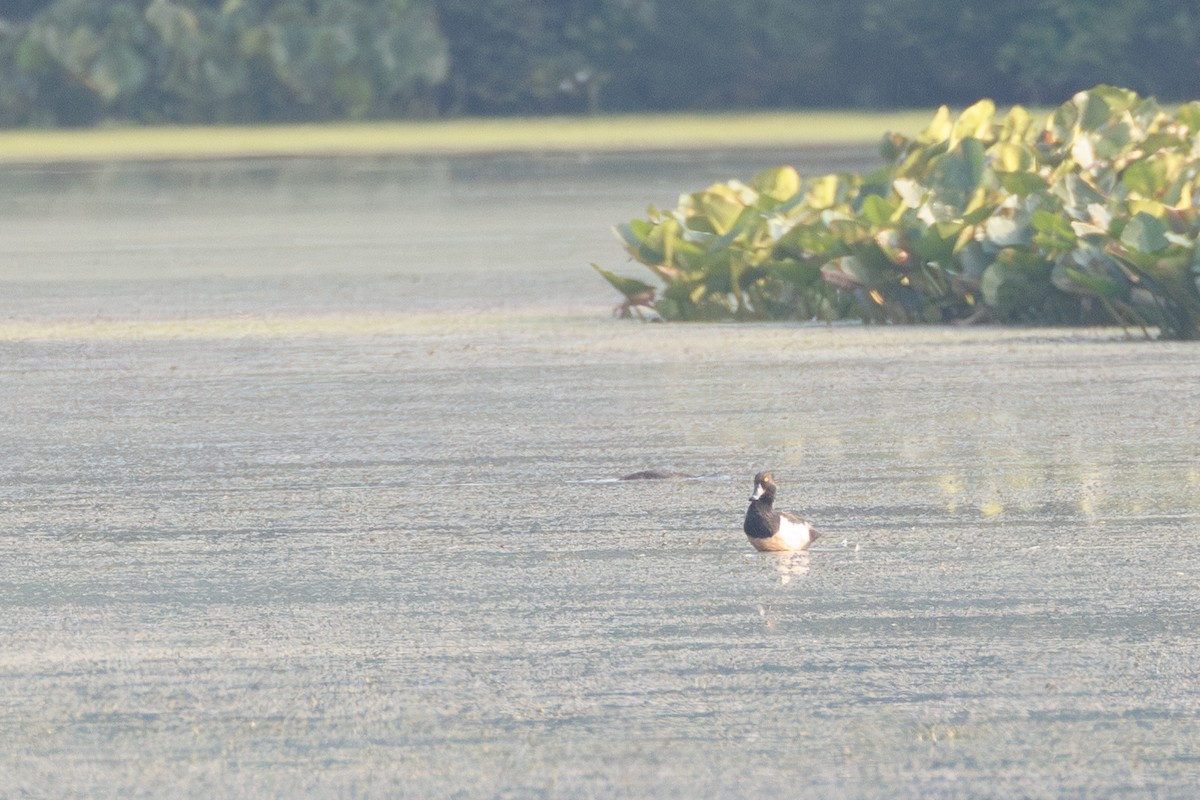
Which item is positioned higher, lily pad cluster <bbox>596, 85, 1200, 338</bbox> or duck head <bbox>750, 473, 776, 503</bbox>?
duck head <bbox>750, 473, 776, 503</bbox>

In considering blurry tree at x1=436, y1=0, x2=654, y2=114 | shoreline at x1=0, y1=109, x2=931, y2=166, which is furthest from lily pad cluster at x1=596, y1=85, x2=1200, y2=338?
blurry tree at x1=436, y1=0, x2=654, y2=114

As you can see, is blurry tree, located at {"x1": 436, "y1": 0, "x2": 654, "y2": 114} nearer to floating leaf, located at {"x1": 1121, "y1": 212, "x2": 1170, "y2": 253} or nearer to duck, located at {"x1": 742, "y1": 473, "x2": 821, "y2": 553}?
floating leaf, located at {"x1": 1121, "y1": 212, "x2": 1170, "y2": 253}

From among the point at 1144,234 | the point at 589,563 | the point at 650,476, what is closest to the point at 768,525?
the point at 589,563

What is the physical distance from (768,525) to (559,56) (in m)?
51.7

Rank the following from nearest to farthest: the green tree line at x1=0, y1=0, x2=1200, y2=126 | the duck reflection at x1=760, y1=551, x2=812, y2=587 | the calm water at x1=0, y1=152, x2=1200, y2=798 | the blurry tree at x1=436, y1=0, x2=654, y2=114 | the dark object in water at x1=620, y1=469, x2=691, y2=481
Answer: the calm water at x1=0, y1=152, x2=1200, y2=798, the duck reflection at x1=760, y1=551, x2=812, y2=587, the dark object in water at x1=620, y1=469, x2=691, y2=481, the green tree line at x1=0, y1=0, x2=1200, y2=126, the blurry tree at x1=436, y1=0, x2=654, y2=114

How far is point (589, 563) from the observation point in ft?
23.2

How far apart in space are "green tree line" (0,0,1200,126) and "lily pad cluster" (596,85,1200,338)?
39.4 m

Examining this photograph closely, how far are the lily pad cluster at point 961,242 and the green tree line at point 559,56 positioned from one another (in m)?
39.4

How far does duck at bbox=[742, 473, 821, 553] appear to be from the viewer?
7.07 m

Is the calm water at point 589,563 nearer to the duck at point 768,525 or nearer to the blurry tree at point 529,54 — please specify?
the duck at point 768,525

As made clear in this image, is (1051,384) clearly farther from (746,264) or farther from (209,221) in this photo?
(209,221)

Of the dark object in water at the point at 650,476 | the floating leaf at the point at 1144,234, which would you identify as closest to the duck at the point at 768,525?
the dark object in water at the point at 650,476

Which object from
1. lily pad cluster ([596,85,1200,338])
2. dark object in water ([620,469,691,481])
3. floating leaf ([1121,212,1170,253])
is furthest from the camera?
lily pad cluster ([596,85,1200,338])

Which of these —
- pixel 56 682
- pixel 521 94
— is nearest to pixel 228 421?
pixel 56 682
